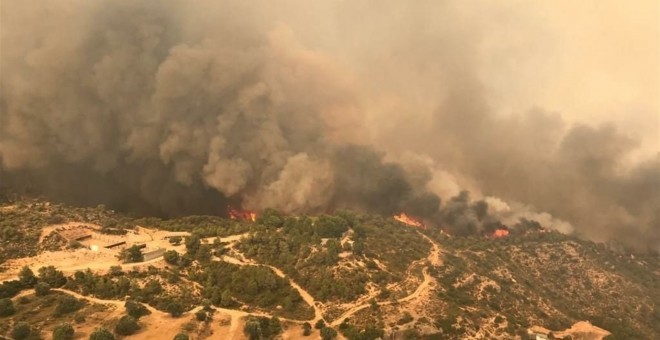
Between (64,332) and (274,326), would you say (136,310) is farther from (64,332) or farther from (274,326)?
(274,326)

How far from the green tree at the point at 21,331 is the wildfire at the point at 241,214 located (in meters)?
38.5

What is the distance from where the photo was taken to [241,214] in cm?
8169

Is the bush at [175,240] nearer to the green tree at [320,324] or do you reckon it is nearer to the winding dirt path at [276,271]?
the winding dirt path at [276,271]

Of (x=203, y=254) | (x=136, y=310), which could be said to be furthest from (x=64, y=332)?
(x=203, y=254)

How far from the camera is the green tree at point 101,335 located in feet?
137

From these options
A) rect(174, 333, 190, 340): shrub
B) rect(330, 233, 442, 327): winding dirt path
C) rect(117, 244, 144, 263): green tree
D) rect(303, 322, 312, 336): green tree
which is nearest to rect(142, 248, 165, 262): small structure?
rect(117, 244, 144, 263): green tree

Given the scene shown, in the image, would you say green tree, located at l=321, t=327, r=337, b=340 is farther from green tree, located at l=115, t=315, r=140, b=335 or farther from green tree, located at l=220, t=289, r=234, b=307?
green tree, located at l=115, t=315, r=140, b=335

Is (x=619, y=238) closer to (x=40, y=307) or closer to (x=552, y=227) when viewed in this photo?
(x=552, y=227)

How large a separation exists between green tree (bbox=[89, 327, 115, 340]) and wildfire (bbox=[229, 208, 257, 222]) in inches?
1464

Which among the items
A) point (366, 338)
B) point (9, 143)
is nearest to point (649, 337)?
point (366, 338)

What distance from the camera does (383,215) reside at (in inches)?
3250

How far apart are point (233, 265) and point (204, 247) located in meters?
5.08

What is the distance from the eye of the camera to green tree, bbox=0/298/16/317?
146 feet

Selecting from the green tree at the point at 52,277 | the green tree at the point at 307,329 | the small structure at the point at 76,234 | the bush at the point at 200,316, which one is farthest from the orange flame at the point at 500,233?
the green tree at the point at 52,277
